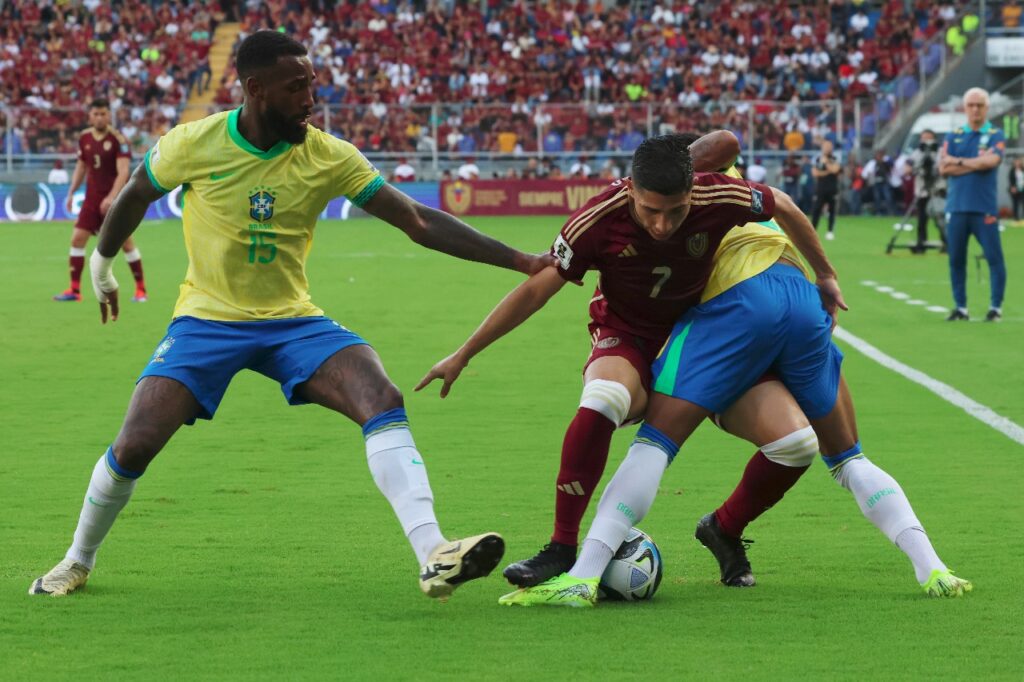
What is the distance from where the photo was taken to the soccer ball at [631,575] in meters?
5.39

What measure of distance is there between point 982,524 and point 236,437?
4.43 meters

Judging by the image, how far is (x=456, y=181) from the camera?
129 ft

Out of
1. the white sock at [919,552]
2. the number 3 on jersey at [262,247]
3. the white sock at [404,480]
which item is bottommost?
the white sock at [919,552]

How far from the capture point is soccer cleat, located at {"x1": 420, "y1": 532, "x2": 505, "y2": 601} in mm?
4969

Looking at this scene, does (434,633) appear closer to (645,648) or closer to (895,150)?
(645,648)

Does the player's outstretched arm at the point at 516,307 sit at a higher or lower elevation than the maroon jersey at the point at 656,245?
lower

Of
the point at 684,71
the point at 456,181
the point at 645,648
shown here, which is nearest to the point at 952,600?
the point at 645,648

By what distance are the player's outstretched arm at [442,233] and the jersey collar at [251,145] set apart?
0.38m

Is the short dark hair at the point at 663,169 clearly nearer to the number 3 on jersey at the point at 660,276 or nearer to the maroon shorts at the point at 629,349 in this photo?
the number 3 on jersey at the point at 660,276

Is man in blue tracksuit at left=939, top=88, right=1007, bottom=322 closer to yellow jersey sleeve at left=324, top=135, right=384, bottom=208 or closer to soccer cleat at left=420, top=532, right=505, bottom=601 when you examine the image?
yellow jersey sleeve at left=324, top=135, right=384, bottom=208

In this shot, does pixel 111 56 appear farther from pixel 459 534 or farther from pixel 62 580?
pixel 62 580

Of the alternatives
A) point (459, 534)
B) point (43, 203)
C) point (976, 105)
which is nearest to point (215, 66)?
point (43, 203)

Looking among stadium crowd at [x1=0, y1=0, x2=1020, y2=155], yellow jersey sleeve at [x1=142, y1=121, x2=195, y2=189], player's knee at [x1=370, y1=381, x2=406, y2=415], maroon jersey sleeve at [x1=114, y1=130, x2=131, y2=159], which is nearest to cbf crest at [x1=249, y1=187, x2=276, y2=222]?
yellow jersey sleeve at [x1=142, y1=121, x2=195, y2=189]

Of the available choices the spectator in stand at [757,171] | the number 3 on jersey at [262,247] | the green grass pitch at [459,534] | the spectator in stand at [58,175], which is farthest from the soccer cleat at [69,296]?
the spectator in stand at [757,171]
